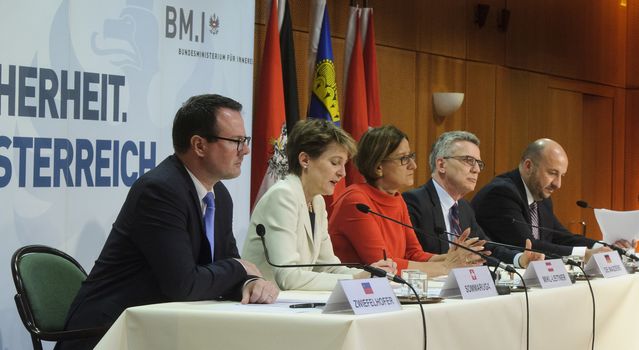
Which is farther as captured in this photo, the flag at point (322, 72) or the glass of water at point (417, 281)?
the flag at point (322, 72)

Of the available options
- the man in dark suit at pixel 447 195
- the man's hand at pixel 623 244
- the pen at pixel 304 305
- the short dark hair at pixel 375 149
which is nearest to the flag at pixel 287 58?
the man in dark suit at pixel 447 195

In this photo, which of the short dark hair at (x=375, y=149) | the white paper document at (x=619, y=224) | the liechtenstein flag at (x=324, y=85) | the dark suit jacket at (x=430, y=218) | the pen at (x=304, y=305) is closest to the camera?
the pen at (x=304, y=305)

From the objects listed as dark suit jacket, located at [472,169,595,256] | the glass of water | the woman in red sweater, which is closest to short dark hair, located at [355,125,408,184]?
the woman in red sweater

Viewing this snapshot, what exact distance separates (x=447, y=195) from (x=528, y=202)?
91 cm

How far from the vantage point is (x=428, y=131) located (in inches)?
270

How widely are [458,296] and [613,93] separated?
23.6 ft

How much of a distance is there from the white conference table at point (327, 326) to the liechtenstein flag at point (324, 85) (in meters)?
2.54

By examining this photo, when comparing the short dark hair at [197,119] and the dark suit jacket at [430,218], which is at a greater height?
the short dark hair at [197,119]

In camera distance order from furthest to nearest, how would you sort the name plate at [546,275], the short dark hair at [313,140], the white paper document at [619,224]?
the white paper document at [619,224], the short dark hair at [313,140], the name plate at [546,275]

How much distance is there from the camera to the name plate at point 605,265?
348 cm

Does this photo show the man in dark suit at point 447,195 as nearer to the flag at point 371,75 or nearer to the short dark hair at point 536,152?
the short dark hair at point 536,152

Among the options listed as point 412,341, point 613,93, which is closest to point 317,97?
point 412,341

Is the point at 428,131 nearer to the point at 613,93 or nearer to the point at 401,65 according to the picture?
the point at 401,65

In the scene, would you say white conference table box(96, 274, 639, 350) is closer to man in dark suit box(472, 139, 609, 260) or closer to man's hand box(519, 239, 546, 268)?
man's hand box(519, 239, 546, 268)
